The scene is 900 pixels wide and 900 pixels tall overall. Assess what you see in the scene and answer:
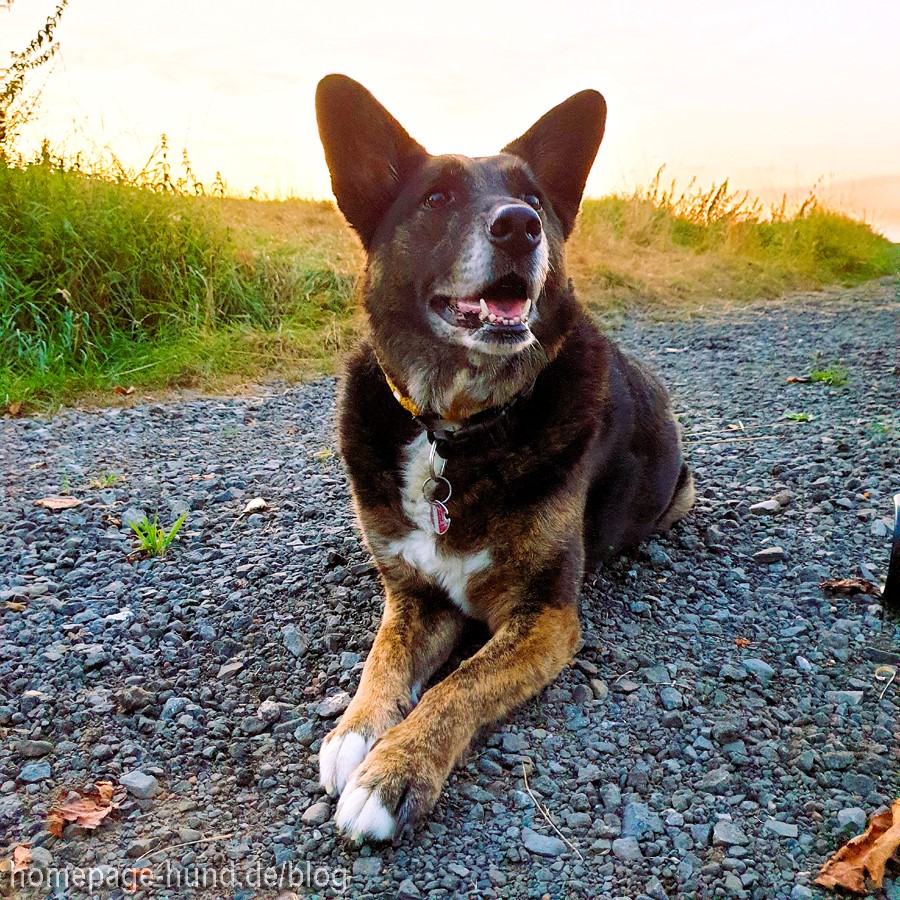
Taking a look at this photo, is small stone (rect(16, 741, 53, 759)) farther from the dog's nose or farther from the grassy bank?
the grassy bank

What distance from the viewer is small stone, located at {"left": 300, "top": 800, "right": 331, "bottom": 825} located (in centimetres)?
221

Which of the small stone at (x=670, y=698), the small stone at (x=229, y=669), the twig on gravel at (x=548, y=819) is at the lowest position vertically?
the small stone at (x=229, y=669)

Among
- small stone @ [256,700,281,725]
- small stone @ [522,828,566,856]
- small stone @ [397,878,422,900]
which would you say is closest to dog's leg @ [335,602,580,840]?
small stone @ [397,878,422,900]

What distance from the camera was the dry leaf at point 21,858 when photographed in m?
2.06

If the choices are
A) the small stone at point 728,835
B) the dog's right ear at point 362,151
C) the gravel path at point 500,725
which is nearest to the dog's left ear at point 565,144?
the dog's right ear at point 362,151

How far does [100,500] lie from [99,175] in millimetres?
4774

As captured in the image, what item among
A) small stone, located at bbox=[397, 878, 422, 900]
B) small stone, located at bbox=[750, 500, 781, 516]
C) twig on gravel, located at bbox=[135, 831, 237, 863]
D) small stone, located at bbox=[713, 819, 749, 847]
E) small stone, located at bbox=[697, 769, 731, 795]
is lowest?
twig on gravel, located at bbox=[135, 831, 237, 863]

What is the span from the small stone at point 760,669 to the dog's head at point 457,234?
46.7 inches

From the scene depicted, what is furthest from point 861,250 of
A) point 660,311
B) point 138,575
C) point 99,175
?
point 138,575

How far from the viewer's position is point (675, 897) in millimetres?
1964

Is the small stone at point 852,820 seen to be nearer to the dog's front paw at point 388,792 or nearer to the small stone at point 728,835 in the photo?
the small stone at point 728,835

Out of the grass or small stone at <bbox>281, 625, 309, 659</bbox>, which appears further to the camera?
the grass

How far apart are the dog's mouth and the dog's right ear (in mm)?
544

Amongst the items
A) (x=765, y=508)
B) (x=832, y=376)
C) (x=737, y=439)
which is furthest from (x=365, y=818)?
(x=832, y=376)
